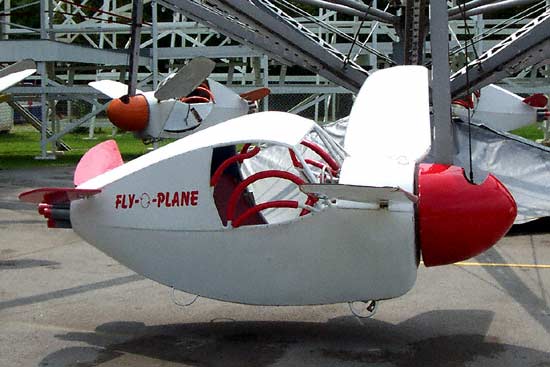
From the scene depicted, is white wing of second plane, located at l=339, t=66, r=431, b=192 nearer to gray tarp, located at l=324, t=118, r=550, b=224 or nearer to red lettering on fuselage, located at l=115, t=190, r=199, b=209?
red lettering on fuselage, located at l=115, t=190, r=199, b=209

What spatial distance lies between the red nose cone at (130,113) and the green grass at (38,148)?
283 inches

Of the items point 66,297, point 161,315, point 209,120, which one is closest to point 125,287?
point 66,297

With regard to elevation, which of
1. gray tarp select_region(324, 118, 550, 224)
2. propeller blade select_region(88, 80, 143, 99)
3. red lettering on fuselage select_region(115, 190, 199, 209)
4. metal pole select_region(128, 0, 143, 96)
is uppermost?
metal pole select_region(128, 0, 143, 96)

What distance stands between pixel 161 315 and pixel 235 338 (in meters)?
0.98

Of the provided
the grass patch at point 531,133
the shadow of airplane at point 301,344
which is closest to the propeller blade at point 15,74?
the shadow of airplane at point 301,344

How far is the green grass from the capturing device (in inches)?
894

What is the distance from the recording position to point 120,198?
6.83 metres

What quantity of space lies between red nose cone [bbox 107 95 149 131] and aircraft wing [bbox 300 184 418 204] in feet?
31.8

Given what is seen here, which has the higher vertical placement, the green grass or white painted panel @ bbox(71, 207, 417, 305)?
white painted panel @ bbox(71, 207, 417, 305)

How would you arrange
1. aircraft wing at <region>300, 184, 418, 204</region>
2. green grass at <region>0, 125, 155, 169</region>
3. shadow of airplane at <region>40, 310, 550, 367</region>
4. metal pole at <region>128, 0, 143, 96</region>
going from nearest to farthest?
aircraft wing at <region>300, 184, 418, 204</region> → shadow of airplane at <region>40, 310, 550, 367</region> → metal pole at <region>128, 0, 143, 96</region> → green grass at <region>0, 125, 155, 169</region>

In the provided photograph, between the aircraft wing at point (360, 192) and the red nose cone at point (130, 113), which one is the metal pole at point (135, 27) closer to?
the red nose cone at point (130, 113)

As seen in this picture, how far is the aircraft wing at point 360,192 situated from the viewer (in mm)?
5453

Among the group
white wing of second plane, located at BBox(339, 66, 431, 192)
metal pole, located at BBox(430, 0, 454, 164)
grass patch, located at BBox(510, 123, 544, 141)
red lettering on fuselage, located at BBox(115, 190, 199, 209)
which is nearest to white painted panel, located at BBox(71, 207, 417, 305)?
red lettering on fuselage, located at BBox(115, 190, 199, 209)

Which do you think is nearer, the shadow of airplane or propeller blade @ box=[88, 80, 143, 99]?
Answer: the shadow of airplane
